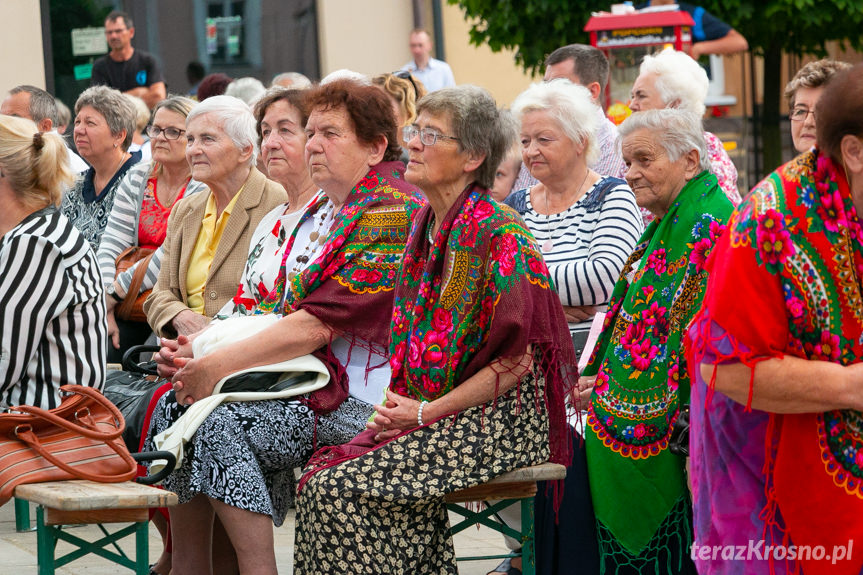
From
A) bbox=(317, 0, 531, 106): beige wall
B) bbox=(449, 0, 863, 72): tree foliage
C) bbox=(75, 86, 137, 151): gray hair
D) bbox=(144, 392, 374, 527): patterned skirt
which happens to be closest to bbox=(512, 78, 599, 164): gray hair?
bbox=(144, 392, 374, 527): patterned skirt

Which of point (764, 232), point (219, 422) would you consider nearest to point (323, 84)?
point (219, 422)

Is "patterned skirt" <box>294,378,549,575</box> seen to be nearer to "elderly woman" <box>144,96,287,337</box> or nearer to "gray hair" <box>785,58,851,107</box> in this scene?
"elderly woman" <box>144,96,287,337</box>

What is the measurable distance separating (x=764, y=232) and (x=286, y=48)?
11333 millimetres

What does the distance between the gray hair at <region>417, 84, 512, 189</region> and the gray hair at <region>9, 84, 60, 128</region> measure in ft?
15.6

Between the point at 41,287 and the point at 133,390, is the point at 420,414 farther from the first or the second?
the point at 133,390

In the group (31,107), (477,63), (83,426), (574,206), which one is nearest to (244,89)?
(31,107)

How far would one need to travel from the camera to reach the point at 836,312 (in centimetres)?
267

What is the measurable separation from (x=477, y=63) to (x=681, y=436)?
35.8ft

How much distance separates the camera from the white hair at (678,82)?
19.4 ft

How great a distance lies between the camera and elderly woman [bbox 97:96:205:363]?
619 centimetres

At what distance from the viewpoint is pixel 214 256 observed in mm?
5305

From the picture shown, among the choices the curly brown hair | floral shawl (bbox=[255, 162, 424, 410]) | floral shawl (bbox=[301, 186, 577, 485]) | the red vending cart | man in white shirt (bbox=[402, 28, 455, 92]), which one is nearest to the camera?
floral shawl (bbox=[301, 186, 577, 485])

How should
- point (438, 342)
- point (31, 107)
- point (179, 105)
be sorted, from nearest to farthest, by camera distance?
point (438, 342)
point (179, 105)
point (31, 107)

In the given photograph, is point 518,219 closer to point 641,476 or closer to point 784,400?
point 641,476
